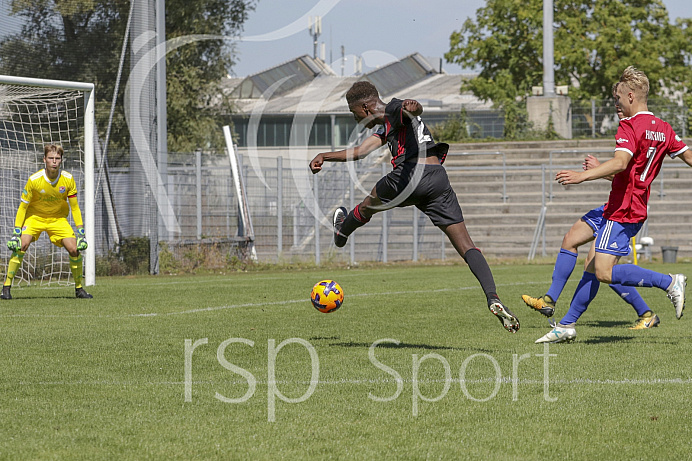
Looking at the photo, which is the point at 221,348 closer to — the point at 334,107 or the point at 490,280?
the point at 490,280

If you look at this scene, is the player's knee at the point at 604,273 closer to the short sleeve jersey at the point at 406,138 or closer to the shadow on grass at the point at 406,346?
the shadow on grass at the point at 406,346

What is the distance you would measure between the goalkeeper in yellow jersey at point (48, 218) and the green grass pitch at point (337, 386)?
91.2 inches

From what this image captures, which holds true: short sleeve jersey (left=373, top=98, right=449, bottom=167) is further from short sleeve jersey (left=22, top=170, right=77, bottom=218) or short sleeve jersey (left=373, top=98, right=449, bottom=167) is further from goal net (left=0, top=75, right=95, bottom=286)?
goal net (left=0, top=75, right=95, bottom=286)

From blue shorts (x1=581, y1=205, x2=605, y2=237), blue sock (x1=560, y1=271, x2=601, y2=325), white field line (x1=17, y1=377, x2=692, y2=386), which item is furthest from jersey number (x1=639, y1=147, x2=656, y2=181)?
white field line (x1=17, y1=377, x2=692, y2=386)

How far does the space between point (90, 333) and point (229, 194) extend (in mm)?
14500

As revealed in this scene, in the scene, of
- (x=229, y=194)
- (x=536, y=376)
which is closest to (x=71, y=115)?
(x=229, y=194)

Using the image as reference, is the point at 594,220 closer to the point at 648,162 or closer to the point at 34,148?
the point at 648,162

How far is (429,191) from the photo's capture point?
24.6ft

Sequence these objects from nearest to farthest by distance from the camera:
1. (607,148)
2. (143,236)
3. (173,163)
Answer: (143,236) < (173,163) < (607,148)

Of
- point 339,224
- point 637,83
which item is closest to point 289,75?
point 339,224

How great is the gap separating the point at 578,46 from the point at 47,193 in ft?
118

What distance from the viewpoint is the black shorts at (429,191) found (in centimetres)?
748

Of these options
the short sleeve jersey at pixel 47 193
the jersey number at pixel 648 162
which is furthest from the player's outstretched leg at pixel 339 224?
the short sleeve jersey at pixel 47 193

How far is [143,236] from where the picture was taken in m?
19.0
